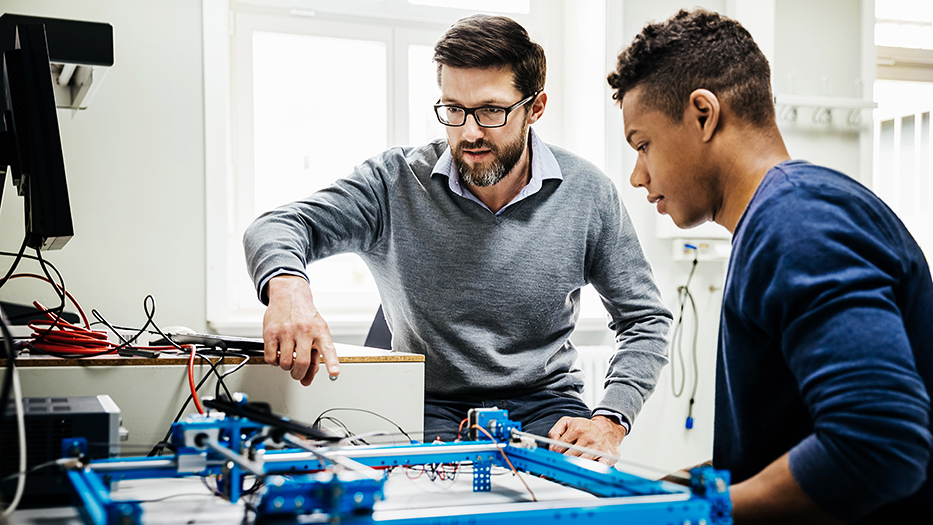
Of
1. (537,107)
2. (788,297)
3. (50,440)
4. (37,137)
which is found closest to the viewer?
(788,297)

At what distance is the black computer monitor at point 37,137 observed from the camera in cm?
103

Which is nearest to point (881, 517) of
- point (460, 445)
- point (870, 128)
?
point (460, 445)

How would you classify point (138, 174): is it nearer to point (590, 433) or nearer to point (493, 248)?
point (493, 248)

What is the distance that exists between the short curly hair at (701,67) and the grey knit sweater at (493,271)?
711 mm

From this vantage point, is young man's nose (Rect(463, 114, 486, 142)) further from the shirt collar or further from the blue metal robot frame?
the blue metal robot frame

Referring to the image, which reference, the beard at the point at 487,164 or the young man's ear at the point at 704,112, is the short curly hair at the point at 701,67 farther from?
the beard at the point at 487,164

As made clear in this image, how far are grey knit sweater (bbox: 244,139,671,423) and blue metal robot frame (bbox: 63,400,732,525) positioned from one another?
663 millimetres

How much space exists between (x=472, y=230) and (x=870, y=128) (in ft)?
8.32

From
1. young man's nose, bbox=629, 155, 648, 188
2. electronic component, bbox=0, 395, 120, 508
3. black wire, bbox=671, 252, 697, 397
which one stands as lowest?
black wire, bbox=671, 252, 697, 397

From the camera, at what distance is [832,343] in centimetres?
65

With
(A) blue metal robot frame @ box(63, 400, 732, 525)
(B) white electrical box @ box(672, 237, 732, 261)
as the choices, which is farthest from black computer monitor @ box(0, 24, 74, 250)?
(B) white electrical box @ box(672, 237, 732, 261)

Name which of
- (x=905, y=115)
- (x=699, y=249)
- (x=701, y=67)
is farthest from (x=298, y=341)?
(x=905, y=115)

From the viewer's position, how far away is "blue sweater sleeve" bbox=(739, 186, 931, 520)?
631mm

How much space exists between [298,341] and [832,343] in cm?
73
